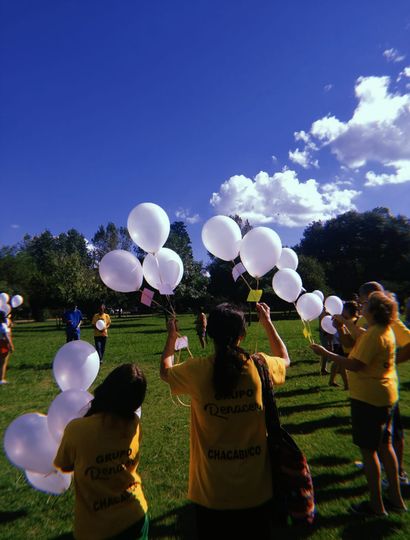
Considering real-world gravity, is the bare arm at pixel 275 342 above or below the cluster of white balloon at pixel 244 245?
below

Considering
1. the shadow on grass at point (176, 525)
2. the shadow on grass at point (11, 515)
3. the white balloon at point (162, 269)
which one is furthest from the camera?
the white balloon at point (162, 269)

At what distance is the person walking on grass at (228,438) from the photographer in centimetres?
176

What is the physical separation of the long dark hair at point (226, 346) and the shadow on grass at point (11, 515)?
2913mm

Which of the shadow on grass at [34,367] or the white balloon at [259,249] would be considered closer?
Result: the white balloon at [259,249]

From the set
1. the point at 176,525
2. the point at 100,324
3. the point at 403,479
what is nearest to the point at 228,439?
the point at 176,525

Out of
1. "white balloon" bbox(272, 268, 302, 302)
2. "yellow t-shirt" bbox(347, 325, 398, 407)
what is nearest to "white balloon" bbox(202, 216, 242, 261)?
"white balloon" bbox(272, 268, 302, 302)

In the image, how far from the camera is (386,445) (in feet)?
9.71

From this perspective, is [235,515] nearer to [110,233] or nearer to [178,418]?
[178,418]

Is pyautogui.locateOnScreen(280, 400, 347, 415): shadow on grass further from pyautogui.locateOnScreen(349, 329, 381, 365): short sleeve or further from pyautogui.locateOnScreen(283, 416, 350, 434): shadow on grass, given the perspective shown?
pyautogui.locateOnScreen(349, 329, 381, 365): short sleeve

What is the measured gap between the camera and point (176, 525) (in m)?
3.06

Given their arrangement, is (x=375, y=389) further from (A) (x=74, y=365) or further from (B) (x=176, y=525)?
(A) (x=74, y=365)

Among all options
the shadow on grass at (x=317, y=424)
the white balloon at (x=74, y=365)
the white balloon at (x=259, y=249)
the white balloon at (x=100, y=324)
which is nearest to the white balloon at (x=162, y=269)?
the white balloon at (x=259, y=249)

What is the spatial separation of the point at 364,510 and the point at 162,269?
114 inches

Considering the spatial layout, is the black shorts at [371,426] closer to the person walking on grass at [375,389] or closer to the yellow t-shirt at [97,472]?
the person walking on grass at [375,389]
